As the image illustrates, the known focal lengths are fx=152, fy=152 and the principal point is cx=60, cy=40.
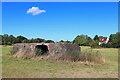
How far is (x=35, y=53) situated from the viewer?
1474 centimetres

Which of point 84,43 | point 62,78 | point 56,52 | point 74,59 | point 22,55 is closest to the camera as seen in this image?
Result: point 62,78

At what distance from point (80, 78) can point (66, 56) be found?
6.20 m

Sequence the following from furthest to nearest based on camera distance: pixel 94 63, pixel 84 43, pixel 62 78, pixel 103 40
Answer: pixel 103 40 < pixel 84 43 < pixel 94 63 < pixel 62 78

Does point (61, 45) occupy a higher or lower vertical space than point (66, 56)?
higher

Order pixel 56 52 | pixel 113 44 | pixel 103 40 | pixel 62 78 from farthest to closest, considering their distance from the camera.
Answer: pixel 103 40 → pixel 113 44 → pixel 56 52 → pixel 62 78

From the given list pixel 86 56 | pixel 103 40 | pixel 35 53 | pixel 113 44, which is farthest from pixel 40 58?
pixel 103 40

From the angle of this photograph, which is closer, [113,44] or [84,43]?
[113,44]

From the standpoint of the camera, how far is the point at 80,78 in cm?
666

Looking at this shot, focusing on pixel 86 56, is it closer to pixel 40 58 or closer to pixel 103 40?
pixel 40 58

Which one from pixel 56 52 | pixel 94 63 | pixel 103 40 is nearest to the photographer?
pixel 94 63

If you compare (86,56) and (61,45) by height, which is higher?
(61,45)

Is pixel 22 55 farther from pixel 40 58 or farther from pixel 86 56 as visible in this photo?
pixel 86 56

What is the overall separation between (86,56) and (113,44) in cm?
4416

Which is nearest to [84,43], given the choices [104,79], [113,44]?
[113,44]
